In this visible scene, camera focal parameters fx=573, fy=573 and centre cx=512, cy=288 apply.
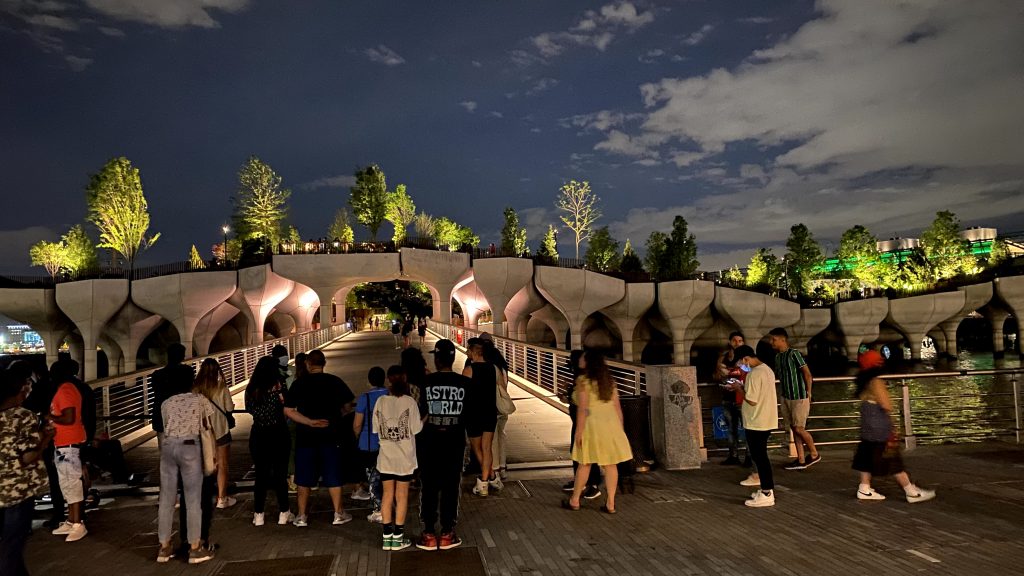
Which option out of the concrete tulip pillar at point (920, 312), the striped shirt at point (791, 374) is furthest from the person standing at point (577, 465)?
the concrete tulip pillar at point (920, 312)

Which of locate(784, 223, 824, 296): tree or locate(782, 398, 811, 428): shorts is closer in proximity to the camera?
locate(782, 398, 811, 428): shorts

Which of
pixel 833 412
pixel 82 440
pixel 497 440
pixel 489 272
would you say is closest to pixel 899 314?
pixel 833 412

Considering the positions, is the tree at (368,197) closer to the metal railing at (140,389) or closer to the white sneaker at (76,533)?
the metal railing at (140,389)

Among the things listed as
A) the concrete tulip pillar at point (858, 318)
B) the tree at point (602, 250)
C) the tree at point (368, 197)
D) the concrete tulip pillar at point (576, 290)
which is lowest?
the concrete tulip pillar at point (858, 318)

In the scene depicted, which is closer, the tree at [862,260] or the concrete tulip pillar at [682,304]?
the concrete tulip pillar at [682,304]

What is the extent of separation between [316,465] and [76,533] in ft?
7.18

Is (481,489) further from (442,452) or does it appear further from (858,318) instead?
(858,318)

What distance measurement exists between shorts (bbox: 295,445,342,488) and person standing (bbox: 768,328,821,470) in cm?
516

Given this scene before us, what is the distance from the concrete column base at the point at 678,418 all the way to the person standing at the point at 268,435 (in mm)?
4361

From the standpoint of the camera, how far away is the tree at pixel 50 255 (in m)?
77.9

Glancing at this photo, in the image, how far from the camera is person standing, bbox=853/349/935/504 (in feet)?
18.5

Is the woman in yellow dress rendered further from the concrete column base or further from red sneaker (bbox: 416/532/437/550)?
the concrete column base

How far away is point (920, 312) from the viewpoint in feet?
152

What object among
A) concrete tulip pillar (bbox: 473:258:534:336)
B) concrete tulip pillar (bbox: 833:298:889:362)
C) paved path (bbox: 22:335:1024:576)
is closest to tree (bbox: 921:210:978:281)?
concrete tulip pillar (bbox: 833:298:889:362)
